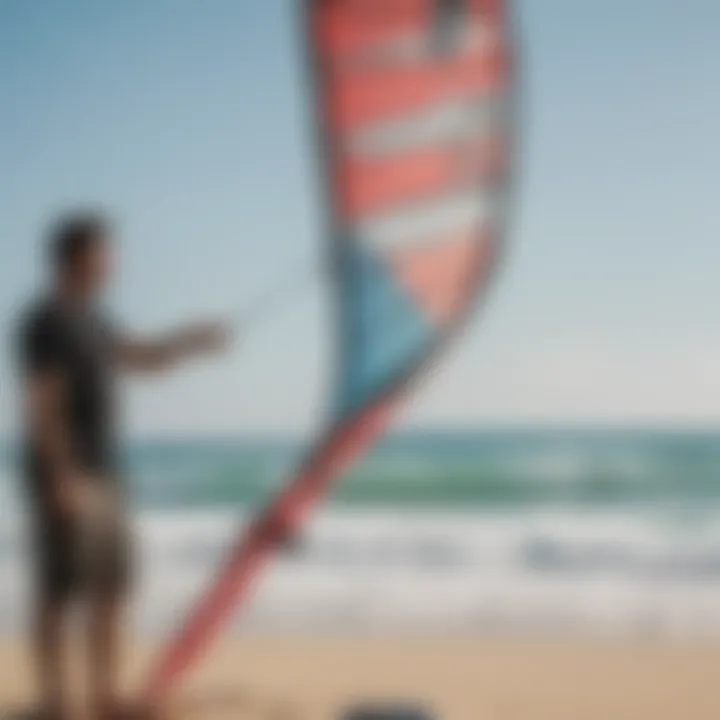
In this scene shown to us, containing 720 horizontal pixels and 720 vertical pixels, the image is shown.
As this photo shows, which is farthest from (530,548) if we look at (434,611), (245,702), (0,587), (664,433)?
(664,433)

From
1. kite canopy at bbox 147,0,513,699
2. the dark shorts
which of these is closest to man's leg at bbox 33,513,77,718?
the dark shorts

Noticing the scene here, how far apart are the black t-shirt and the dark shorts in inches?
2.6

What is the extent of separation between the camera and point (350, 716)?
247cm

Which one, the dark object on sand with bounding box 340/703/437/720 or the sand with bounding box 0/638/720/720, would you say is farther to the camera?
the sand with bounding box 0/638/720/720

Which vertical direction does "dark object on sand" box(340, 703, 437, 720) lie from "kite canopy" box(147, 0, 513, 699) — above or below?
below

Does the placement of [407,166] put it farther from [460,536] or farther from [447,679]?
[460,536]

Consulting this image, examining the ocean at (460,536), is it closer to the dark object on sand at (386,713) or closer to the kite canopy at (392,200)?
the kite canopy at (392,200)

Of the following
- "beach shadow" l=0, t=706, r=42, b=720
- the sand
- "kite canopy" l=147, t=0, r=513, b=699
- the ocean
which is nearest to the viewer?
"kite canopy" l=147, t=0, r=513, b=699

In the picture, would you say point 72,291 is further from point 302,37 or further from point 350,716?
point 350,716

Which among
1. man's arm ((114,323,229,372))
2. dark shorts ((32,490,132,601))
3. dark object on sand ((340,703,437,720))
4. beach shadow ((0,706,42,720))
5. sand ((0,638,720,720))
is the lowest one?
sand ((0,638,720,720))

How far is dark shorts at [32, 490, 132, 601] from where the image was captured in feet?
7.67

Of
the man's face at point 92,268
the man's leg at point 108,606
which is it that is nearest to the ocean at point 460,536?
the man's leg at point 108,606

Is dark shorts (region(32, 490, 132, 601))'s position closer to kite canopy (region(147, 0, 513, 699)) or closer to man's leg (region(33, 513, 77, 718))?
man's leg (region(33, 513, 77, 718))

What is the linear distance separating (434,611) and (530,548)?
1301 mm
